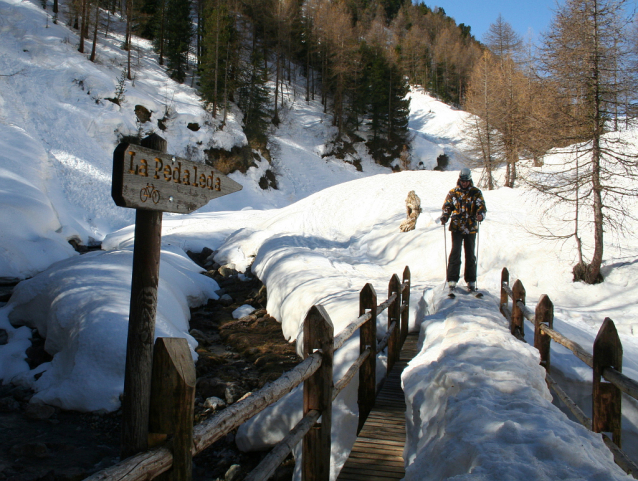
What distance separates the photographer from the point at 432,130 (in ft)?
148

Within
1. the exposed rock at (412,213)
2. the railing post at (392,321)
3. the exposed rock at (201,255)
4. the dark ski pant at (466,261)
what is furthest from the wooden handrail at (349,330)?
the exposed rock at (201,255)

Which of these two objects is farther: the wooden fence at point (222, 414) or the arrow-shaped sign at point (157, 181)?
the arrow-shaped sign at point (157, 181)

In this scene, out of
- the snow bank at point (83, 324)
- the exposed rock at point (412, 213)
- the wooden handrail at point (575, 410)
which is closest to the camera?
the wooden handrail at point (575, 410)

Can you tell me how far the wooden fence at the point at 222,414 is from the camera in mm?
1499

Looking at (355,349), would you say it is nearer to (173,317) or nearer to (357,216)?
(173,317)

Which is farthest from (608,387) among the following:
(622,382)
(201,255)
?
(201,255)

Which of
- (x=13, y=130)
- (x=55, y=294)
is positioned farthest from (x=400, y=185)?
(x=13, y=130)

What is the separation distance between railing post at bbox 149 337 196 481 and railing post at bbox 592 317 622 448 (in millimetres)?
2840

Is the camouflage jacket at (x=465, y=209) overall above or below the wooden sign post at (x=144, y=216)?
above

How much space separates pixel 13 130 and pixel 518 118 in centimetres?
2540

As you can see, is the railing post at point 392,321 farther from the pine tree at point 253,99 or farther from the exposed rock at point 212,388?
the pine tree at point 253,99

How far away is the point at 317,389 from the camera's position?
2869 millimetres

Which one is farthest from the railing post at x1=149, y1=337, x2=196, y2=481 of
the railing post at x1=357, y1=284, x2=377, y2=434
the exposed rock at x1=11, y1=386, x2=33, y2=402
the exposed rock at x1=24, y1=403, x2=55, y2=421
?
the exposed rock at x1=11, y1=386, x2=33, y2=402

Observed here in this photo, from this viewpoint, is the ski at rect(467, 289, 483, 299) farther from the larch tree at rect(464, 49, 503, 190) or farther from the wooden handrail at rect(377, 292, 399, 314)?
the larch tree at rect(464, 49, 503, 190)
